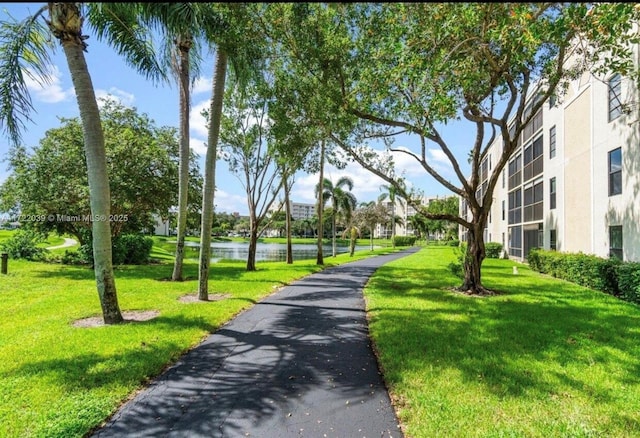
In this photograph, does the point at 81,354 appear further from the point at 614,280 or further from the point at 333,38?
the point at 614,280

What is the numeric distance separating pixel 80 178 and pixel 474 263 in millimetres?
16617

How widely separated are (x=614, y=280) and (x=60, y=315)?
52.1ft

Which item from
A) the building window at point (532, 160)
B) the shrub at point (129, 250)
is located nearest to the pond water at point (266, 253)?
the shrub at point (129, 250)

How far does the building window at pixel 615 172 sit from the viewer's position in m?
13.2

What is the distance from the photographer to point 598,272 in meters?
12.5

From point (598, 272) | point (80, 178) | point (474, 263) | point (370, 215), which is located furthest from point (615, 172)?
point (370, 215)

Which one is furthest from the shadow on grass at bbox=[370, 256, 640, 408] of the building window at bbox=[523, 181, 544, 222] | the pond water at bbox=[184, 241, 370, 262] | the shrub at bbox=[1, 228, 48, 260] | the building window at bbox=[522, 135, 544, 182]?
the pond water at bbox=[184, 241, 370, 262]

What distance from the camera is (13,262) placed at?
672 inches

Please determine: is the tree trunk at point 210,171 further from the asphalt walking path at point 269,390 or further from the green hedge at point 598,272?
the green hedge at point 598,272

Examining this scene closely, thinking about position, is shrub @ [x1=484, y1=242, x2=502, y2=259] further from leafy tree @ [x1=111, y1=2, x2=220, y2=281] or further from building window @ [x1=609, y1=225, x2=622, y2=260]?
leafy tree @ [x1=111, y1=2, x2=220, y2=281]

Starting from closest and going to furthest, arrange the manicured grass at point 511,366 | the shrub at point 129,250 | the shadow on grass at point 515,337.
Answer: the manicured grass at point 511,366 < the shadow on grass at point 515,337 < the shrub at point 129,250

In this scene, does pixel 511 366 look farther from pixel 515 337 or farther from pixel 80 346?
pixel 80 346

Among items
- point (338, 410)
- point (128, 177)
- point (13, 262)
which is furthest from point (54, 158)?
point (338, 410)

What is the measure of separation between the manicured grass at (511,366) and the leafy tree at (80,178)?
12691 mm
